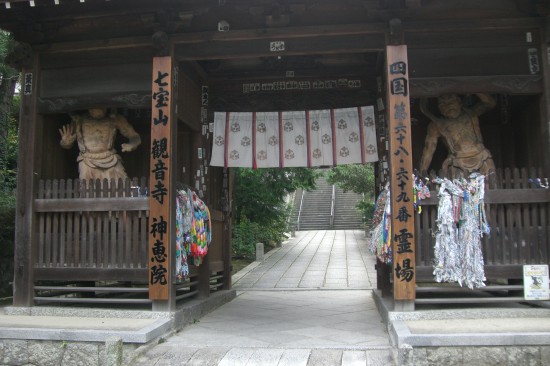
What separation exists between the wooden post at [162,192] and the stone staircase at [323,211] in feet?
81.9

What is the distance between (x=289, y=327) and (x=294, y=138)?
350cm

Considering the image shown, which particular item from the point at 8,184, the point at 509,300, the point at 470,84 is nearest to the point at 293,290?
the point at 509,300

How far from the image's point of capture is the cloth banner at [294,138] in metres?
8.70

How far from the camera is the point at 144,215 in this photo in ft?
22.8

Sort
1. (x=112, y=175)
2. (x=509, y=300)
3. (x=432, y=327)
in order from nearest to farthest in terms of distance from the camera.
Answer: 1. (x=432, y=327)
2. (x=509, y=300)
3. (x=112, y=175)

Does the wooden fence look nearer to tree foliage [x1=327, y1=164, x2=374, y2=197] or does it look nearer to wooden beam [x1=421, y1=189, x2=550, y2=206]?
wooden beam [x1=421, y1=189, x2=550, y2=206]

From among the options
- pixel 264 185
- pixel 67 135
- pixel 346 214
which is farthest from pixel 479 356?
pixel 346 214

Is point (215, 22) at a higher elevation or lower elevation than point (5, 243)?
higher

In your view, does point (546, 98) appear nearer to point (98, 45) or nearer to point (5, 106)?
point (98, 45)

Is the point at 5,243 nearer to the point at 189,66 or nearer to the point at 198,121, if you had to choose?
the point at 198,121

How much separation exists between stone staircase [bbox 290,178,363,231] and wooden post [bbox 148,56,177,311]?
24.9m

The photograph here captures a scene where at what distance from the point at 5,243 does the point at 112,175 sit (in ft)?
10.8

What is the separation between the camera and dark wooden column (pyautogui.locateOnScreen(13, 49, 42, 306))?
7.10 metres

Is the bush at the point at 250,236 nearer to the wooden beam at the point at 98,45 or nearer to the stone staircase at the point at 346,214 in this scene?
the stone staircase at the point at 346,214
